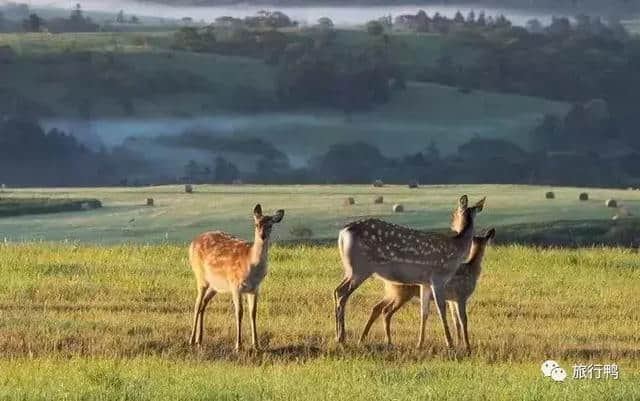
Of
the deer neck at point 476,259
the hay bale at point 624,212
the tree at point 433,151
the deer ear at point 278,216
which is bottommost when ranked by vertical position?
the tree at point 433,151

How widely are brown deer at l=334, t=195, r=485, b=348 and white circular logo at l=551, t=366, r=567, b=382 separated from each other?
1.88 m

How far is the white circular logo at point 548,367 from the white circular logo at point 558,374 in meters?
0.04

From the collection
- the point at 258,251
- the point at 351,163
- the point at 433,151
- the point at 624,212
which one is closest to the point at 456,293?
the point at 258,251

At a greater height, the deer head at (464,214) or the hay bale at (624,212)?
the deer head at (464,214)

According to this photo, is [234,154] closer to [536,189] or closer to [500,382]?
[536,189]

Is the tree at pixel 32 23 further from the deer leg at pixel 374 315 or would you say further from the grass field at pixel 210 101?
the deer leg at pixel 374 315

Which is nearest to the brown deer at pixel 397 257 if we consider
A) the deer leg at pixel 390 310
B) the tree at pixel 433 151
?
the deer leg at pixel 390 310

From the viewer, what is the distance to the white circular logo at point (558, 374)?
13820mm

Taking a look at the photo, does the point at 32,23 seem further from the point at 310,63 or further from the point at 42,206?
the point at 42,206

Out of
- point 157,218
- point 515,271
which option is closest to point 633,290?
point 515,271

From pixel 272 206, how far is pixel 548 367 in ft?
141

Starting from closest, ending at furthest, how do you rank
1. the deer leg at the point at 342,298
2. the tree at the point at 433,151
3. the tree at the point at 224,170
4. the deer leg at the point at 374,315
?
the deer leg at the point at 342,298
the deer leg at the point at 374,315
the tree at the point at 224,170
the tree at the point at 433,151

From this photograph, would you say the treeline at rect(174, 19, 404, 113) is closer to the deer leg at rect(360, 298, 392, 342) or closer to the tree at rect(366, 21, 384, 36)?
the tree at rect(366, 21, 384, 36)

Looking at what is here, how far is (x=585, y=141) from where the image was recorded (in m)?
91.9
